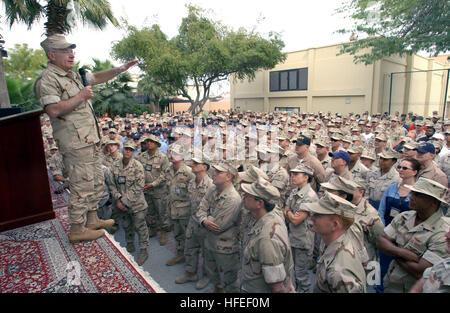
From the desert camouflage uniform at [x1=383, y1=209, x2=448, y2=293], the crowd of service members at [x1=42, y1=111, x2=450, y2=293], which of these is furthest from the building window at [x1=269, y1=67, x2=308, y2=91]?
the desert camouflage uniform at [x1=383, y1=209, x2=448, y2=293]

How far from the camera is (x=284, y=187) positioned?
193 inches

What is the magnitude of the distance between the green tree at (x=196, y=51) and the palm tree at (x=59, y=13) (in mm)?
8952

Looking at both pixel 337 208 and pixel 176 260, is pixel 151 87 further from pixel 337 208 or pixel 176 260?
pixel 337 208

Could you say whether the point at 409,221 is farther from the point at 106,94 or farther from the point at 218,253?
the point at 106,94

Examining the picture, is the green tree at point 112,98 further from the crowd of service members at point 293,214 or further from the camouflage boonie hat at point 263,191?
the camouflage boonie hat at point 263,191

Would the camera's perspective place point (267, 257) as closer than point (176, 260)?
Yes

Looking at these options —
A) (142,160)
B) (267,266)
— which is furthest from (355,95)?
(267,266)

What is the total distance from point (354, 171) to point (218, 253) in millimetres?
3103

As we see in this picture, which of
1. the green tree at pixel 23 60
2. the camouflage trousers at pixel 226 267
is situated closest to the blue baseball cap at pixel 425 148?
the camouflage trousers at pixel 226 267

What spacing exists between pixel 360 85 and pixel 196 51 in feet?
41.4

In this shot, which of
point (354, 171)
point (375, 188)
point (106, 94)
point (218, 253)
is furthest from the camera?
point (106, 94)

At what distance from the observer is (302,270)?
4.10 meters

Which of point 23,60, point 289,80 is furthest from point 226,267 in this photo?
point 23,60

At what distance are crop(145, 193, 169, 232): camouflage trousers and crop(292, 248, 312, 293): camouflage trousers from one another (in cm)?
308
